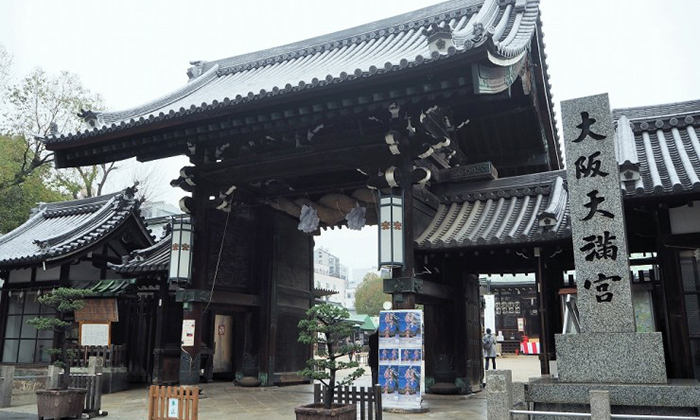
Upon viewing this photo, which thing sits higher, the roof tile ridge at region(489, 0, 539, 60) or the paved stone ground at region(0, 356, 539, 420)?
the roof tile ridge at region(489, 0, 539, 60)

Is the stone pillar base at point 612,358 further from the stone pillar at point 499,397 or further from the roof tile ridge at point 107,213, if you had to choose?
the roof tile ridge at point 107,213

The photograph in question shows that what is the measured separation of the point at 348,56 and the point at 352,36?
5.25ft

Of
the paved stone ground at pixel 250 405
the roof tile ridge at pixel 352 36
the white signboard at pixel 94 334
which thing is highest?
the roof tile ridge at pixel 352 36

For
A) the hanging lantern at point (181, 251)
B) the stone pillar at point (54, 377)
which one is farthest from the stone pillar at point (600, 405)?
the stone pillar at point (54, 377)

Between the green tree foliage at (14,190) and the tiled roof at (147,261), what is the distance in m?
12.1

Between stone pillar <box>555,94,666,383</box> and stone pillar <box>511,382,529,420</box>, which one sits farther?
stone pillar <box>555,94,666,383</box>

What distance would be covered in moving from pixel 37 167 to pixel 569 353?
26271mm

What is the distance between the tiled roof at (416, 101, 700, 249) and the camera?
9.06 meters

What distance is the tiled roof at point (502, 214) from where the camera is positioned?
1058cm

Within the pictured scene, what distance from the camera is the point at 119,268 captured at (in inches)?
602

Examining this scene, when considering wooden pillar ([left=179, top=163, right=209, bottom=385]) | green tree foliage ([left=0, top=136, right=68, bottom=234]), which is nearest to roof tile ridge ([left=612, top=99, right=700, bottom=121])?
wooden pillar ([left=179, top=163, right=209, bottom=385])

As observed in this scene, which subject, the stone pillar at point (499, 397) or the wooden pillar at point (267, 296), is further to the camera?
the wooden pillar at point (267, 296)

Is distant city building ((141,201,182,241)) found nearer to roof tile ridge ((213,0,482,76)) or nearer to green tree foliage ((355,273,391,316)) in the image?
roof tile ridge ((213,0,482,76))

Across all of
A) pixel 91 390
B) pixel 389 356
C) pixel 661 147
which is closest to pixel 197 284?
pixel 91 390
